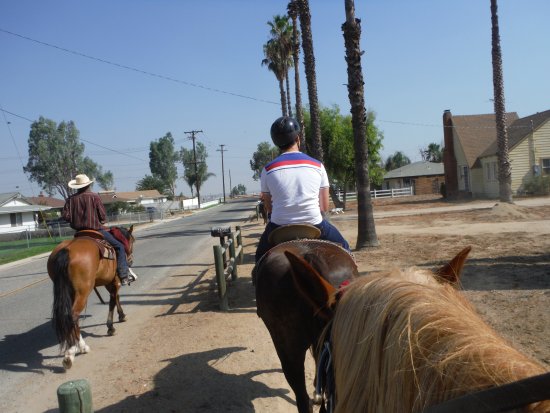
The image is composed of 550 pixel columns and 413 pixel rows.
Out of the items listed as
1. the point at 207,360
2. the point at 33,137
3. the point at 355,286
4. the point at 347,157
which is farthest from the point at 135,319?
the point at 33,137

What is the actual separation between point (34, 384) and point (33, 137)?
237ft

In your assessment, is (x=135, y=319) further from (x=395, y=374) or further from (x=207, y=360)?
(x=395, y=374)

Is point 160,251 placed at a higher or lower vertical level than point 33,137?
lower

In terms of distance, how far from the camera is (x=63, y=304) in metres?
5.81

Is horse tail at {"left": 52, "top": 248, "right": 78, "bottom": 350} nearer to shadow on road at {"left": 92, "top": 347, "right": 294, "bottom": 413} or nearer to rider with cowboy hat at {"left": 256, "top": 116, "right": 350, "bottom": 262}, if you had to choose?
shadow on road at {"left": 92, "top": 347, "right": 294, "bottom": 413}

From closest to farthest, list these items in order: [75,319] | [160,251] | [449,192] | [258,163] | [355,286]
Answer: [355,286] < [75,319] < [160,251] < [449,192] < [258,163]

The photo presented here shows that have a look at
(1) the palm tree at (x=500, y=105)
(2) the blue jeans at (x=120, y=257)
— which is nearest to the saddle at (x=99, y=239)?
(2) the blue jeans at (x=120, y=257)

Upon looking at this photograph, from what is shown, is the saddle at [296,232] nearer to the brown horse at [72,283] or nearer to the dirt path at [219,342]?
the dirt path at [219,342]

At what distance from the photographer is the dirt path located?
4.63 metres

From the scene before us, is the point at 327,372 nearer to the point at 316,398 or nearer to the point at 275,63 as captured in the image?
the point at 316,398

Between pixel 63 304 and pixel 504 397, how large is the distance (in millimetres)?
5890

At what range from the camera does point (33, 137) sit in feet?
222

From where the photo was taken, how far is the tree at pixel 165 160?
359 feet

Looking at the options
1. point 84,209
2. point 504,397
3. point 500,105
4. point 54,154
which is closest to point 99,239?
point 84,209
